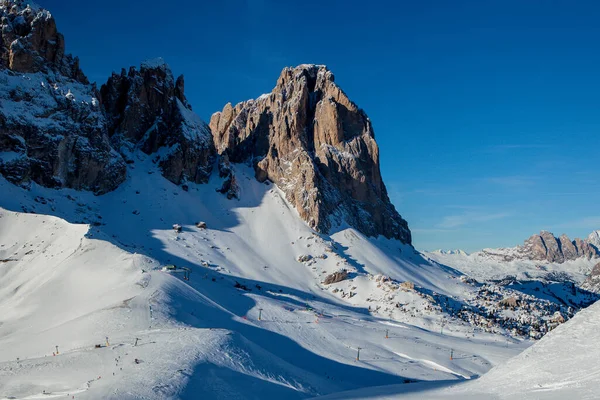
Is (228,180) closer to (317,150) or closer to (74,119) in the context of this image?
(317,150)

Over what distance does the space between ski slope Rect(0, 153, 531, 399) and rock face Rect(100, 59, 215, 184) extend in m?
5.13

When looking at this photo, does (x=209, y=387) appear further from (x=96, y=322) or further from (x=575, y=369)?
(x=96, y=322)

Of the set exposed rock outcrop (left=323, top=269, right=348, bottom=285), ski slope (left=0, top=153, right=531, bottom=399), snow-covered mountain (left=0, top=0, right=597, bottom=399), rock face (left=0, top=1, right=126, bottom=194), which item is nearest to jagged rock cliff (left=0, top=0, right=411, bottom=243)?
rock face (left=0, top=1, right=126, bottom=194)

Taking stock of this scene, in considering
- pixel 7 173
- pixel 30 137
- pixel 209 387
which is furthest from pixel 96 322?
pixel 30 137

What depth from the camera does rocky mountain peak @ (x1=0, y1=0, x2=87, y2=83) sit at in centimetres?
9512

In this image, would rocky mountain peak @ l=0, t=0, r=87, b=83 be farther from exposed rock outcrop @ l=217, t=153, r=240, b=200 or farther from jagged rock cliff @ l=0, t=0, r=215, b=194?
exposed rock outcrop @ l=217, t=153, r=240, b=200

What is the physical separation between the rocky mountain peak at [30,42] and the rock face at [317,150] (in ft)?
159

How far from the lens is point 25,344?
119 ft

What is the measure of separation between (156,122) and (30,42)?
33232 mm

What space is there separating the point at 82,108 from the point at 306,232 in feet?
200

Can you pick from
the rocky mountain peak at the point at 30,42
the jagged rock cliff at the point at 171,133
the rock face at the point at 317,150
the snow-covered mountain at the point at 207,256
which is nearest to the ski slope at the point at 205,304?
the snow-covered mountain at the point at 207,256

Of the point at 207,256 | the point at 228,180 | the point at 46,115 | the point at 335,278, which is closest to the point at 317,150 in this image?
the point at 228,180

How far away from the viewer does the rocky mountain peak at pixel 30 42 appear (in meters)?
95.1

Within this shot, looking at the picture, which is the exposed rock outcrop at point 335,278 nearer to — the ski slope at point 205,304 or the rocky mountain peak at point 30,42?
the ski slope at point 205,304
